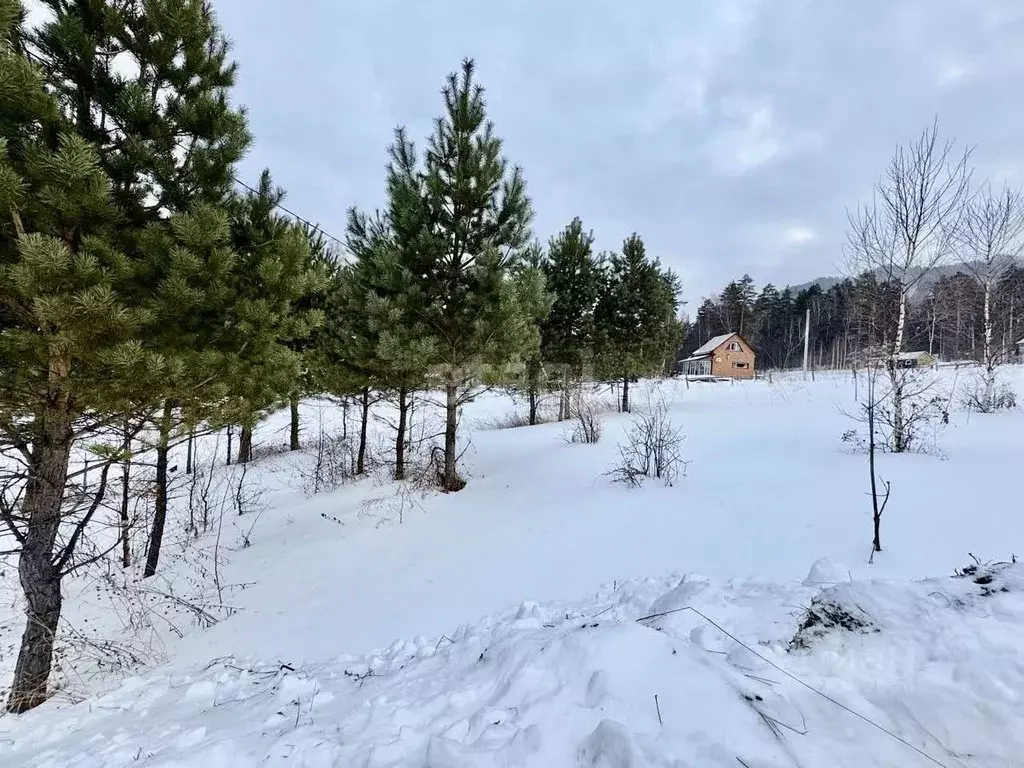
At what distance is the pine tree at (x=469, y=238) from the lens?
21.7 ft

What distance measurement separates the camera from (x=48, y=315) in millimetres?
2621

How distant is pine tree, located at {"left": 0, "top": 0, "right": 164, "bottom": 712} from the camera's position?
254 cm

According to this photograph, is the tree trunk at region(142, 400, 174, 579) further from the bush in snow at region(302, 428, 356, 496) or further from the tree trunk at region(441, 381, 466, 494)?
the tree trunk at region(441, 381, 466, 494)

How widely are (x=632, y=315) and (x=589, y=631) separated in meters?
13.1

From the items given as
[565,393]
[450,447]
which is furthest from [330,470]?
[565,393]

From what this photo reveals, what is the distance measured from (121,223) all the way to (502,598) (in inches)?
172

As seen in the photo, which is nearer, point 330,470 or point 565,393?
point 330,470

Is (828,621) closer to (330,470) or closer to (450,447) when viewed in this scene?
(450,447)

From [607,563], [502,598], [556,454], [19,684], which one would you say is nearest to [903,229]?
[556,454]

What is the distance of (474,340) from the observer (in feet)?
22.7

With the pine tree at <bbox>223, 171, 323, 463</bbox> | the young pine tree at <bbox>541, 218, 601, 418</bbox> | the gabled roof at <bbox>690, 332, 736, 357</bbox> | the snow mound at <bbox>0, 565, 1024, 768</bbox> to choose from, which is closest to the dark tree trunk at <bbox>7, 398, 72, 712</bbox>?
the snow mound at <bbox>0, 565, 1024, 768</bbox>

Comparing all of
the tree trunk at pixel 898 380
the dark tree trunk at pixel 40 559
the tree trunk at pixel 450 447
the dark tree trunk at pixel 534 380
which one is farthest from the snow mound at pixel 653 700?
the dark tree trunk at pixel 534 380

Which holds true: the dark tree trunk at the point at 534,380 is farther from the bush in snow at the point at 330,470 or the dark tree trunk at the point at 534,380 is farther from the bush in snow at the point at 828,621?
the bush in snow at the point at 828,621

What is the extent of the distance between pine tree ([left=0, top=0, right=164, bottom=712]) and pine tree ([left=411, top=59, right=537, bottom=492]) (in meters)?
3.99
